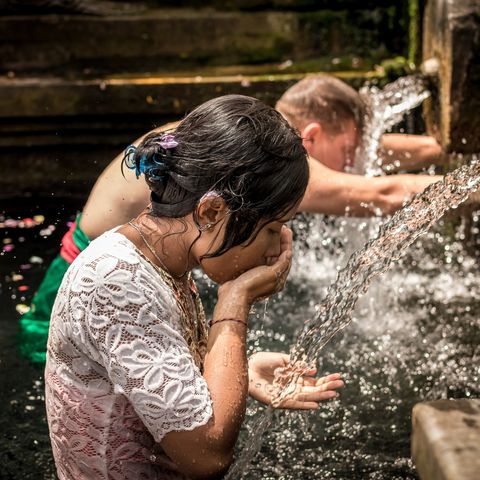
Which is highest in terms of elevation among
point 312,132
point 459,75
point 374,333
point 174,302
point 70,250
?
point 174,302

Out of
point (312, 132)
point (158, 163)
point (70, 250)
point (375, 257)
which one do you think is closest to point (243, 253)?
point (158, 163)

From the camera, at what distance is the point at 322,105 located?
13.7 feet

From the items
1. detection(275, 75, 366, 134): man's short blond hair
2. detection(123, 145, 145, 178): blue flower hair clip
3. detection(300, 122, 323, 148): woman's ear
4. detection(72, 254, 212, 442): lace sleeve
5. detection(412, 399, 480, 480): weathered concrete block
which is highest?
detection(123, 145, 145, 178): blue flower hair clip

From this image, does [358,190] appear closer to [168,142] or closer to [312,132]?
[312,132]

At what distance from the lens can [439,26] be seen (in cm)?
559

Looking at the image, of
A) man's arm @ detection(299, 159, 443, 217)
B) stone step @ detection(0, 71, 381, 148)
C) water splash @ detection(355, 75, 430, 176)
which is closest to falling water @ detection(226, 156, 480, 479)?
man's arm @ detection(299, 159, 443, 217)

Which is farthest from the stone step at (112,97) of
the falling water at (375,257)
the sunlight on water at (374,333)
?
the falling water at (375,257)

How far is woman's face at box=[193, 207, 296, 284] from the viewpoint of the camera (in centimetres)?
218

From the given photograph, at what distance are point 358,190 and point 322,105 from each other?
1.38ft

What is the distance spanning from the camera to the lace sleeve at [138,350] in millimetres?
Answer: 2035

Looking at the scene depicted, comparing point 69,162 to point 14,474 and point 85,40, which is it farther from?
point 14,474

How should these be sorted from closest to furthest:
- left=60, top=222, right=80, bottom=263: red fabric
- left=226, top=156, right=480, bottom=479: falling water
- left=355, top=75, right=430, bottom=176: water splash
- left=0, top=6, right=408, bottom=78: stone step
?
left=226, top=156, right=480, bottom=479: falling water, left=60, top=222, right=80, bottom=263: red fabric, left=355, top=75, right=430, bottom=176: water splash, left=0, top=6, right=408, bottom=78: stone step

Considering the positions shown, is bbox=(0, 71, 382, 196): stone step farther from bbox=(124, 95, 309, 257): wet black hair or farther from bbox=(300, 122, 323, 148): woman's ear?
bbox=(124, 95, 309, 257): wet black hair

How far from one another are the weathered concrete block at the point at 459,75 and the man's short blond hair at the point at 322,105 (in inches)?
47.3
